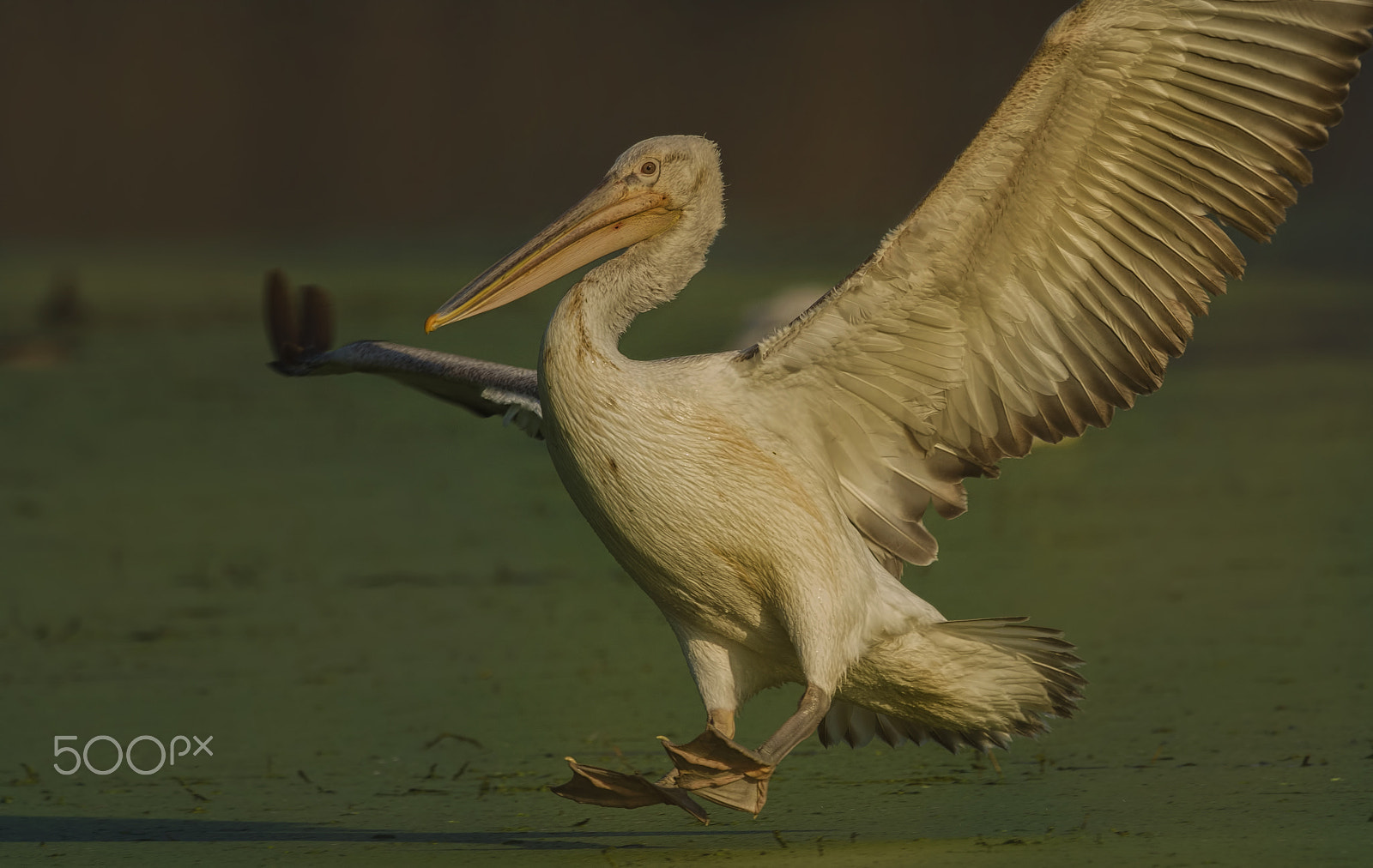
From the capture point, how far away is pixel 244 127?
2269 cm

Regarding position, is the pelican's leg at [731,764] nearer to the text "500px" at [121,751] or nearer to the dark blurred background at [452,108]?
the text "500px" at [121,751]

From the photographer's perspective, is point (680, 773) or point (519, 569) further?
point (519, 569)

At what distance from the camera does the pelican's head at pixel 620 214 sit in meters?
4.52

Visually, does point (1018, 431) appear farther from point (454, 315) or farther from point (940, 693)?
point (454, 315)

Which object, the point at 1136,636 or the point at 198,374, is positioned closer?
the point at 1136,636

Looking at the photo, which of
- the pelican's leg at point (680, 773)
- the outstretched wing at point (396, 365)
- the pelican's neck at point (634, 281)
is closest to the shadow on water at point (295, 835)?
the pelican's leg at point (680, 773)

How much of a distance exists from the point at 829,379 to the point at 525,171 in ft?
58.8

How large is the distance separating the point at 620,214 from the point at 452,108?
19071 millimetres

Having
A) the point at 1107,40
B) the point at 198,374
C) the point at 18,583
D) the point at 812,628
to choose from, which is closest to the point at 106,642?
the point at 18,583

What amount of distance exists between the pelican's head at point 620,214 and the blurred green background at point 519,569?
1.41 m

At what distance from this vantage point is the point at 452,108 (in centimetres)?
2306

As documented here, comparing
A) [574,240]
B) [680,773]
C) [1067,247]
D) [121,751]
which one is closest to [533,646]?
[121,751]


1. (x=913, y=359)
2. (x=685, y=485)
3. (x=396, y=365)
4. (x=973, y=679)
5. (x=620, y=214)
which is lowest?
(x=973, y=679)

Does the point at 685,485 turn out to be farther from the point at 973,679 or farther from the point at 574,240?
the point at 973,679
